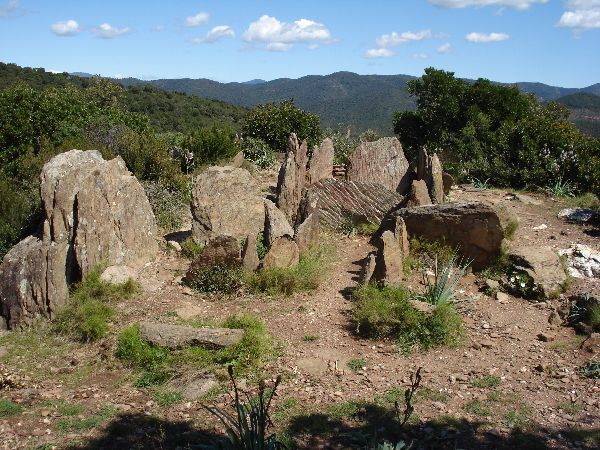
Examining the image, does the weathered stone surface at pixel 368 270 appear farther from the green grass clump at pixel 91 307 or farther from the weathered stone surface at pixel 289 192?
the green grass clump at pixel 91 307

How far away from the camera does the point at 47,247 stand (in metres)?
8.86

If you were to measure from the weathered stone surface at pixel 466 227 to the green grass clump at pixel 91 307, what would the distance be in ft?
15.2

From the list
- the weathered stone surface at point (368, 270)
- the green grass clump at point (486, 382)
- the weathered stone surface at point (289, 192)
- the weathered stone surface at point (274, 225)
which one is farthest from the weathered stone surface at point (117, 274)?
the green grass clump at point (486, 382)

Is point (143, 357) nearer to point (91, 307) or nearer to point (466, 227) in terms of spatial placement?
point (91, 307)

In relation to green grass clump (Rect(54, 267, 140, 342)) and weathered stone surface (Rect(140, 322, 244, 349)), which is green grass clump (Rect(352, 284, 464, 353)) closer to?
weathered stone surface (Rect(140, 322, 244, 349))

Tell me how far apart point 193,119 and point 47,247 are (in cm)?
3906

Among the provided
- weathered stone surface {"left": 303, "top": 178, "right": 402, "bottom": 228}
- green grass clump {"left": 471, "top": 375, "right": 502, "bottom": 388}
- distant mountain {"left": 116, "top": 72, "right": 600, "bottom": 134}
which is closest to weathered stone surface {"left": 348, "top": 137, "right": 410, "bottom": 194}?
weathered stone surface {"left": 303, "top": 178, "right": 402, "bottom": 228}

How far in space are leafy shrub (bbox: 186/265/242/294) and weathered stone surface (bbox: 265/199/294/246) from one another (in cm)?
126

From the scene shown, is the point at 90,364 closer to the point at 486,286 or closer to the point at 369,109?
the point at 486,286

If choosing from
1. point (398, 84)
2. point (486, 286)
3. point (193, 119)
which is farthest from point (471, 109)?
point (398, 84)

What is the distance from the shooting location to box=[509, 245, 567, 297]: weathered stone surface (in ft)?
27.8

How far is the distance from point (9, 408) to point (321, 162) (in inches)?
345

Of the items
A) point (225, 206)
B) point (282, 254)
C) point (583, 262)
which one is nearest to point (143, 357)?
point (282, 254)

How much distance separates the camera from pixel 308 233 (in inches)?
388
